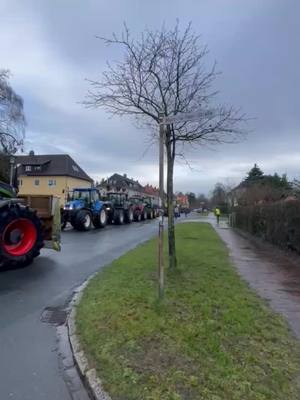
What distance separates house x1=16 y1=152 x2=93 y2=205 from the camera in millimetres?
71938

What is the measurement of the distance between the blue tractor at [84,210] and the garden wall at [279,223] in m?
8.95

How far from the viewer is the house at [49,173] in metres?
71.9

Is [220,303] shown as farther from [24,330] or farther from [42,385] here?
[42,385]

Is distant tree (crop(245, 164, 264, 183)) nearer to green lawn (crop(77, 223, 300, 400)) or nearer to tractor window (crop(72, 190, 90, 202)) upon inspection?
tractor window (crop(72, 190, 90, 202))

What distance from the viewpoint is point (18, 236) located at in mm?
11078

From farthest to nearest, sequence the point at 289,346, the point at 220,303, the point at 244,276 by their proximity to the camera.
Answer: the point at 244,276 < the point at 220,303 < the point at 289,346

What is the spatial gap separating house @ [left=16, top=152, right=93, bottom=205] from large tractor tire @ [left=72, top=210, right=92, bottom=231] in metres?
46.8

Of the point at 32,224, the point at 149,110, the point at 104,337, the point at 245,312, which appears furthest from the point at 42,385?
the point at 32,224

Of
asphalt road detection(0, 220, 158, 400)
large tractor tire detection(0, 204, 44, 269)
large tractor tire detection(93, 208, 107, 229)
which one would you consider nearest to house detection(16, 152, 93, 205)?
large tractor tire detection(93, 208, 107, 229)

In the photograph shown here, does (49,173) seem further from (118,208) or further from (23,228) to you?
(23,228)

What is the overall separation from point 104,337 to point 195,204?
498 ft

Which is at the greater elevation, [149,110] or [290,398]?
[149,110]

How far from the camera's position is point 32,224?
11305mm

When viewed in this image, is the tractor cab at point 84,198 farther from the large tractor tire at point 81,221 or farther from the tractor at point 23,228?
the tractor at point 23,228
